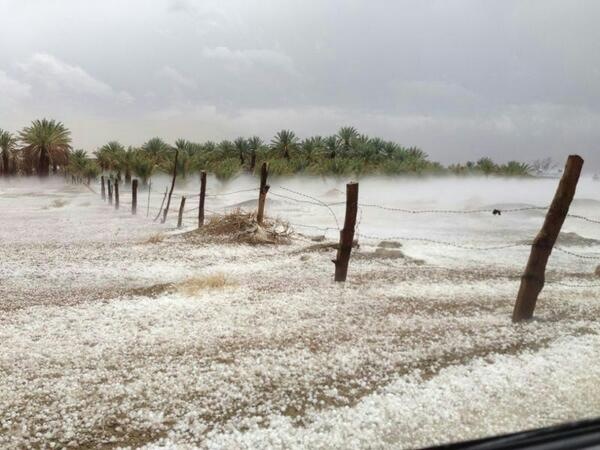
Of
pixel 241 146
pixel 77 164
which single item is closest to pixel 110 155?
pixel 77 164

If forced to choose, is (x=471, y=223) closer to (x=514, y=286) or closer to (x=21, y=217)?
(x=514, y=286)

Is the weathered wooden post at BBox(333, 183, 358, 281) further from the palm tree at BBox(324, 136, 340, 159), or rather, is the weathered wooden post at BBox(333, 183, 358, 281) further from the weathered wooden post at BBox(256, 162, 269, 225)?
the palm tree at BBox(324, 136, 340, 159)

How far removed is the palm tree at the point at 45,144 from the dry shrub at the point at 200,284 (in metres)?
51.1

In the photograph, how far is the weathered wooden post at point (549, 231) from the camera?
22.4ft

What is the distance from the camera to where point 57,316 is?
7.05 m

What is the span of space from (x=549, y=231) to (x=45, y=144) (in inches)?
2221

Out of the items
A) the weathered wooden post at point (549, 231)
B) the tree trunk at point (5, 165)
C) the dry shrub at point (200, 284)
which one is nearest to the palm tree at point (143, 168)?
the tree trunk at point (5, 165)

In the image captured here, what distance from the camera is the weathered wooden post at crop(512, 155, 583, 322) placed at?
6820mm

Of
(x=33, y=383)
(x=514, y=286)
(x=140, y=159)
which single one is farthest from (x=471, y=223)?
(x=140, y=159)

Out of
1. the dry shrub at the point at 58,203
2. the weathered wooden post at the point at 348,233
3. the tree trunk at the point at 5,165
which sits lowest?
the dry shrub at the point at 58,203

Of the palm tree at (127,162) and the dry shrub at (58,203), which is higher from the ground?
the palm tree at (127,162)

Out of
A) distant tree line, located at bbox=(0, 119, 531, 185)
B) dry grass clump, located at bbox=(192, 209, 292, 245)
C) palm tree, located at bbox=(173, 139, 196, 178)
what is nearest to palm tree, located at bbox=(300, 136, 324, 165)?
distant tree line, located at bbox=(0, 119, 531, 185)

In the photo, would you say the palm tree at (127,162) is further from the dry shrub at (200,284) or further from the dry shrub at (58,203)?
the dry shrub at (200,284)

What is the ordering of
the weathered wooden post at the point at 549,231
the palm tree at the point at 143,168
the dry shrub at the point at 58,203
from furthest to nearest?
the palm tree at the point at 143,168, the dry shrub at the point at 58,203, the weathered wooden post at the point at 549,231
